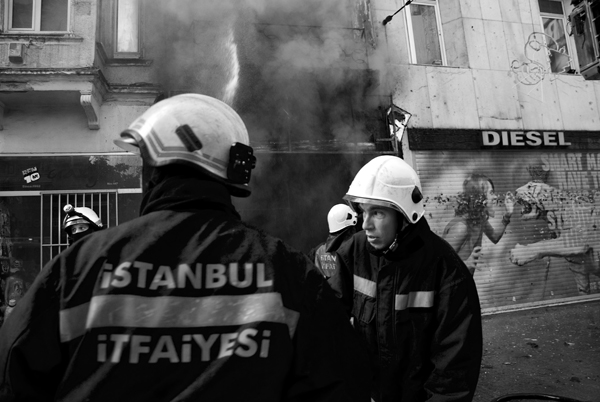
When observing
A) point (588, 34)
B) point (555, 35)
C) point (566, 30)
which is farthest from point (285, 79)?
point (566, 30)

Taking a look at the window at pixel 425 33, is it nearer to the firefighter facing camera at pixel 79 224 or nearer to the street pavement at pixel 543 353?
the street pavement at pixel 543 353

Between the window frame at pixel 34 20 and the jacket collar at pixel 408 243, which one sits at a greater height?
the window frame at pixel 34 20

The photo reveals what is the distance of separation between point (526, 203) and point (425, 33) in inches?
157

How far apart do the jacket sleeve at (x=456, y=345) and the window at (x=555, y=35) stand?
891cm

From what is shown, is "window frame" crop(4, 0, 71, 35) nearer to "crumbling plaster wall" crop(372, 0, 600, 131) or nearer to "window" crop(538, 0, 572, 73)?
"crumbling plaster wall" crop(372, 0, 600, 131)

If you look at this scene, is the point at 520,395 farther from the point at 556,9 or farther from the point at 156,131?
the point at 556,9

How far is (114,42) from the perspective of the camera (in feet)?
23.0

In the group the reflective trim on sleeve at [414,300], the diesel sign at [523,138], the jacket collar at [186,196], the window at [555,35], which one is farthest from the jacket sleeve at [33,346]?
the window at [555,35]

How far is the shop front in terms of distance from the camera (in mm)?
6133

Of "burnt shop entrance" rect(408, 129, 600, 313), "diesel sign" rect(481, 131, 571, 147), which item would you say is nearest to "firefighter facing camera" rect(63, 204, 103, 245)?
"burnt shop entrance" rect(408, 129, 600, 313)

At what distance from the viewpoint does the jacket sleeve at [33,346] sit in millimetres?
868

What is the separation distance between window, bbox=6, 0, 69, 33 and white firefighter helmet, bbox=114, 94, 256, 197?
687 cm

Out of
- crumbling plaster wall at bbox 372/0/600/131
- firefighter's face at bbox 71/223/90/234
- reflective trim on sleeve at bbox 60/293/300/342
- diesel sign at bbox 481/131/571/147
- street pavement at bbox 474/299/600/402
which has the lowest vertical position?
street pavement at bbox 474/299/600/402

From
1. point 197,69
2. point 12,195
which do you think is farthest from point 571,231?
point 12,195
